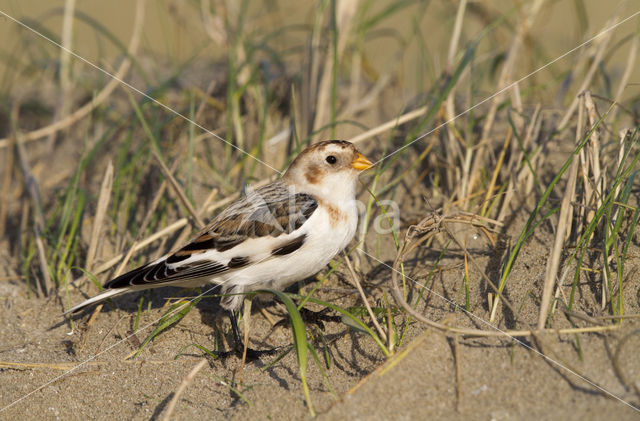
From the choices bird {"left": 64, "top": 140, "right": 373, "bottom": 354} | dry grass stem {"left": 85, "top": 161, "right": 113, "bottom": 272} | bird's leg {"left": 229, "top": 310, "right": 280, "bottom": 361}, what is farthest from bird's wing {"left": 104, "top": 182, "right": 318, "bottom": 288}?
dry grass stem {"left": 85, "top": 161, "right": 113, "bottom": 272}

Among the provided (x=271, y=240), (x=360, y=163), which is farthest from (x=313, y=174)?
(x=271, y=240)

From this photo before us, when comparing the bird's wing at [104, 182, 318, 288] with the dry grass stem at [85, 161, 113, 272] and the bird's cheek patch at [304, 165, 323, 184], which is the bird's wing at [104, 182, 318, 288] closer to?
the bird's cheek patch at [304, 165, 323, 184]

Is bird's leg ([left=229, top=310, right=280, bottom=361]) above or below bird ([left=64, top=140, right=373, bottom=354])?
below

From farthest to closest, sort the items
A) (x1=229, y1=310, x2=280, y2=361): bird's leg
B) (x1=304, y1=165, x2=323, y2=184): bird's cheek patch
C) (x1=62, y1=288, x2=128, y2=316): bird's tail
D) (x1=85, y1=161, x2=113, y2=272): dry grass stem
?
1. (x1=85, y1=161, x2=113, y2=272): dry grass stem
2. (x1=304, y1=165, x2=323, y2=184): bird's cheek patch
3. (x1=62, y1=288, x2=128, y2=316): bird's tail
4. (x1=229, y1=310, x2=280, y2=361): bird's leg

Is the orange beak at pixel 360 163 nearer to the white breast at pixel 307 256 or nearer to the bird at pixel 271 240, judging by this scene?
the bird at pixel 271 240

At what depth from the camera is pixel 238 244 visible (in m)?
2.60

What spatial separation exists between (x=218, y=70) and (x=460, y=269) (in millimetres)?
2635

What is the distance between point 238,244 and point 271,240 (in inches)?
6.0

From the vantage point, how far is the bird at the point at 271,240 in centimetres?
253

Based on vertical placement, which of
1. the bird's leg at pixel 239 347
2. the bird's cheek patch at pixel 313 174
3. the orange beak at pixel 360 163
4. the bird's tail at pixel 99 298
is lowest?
the bird's leg at pixel 239 347

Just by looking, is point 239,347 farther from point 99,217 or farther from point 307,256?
point 99,217

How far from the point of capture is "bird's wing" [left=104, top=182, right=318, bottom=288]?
254cm

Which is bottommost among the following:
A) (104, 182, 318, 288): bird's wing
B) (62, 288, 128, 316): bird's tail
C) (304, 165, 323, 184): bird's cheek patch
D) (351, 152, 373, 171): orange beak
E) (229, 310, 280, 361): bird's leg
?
(229, 310, 280, 361): bird's leg

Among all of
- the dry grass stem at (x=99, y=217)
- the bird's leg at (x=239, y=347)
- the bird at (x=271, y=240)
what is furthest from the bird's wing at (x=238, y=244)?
the dry grass stem at (x=99, y=217)
